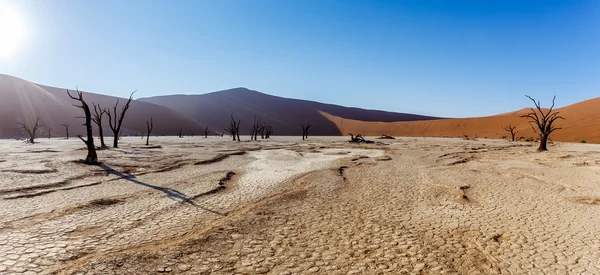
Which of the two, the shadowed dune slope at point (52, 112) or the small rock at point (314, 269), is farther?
the shadowed dune slope at point (52, 112)

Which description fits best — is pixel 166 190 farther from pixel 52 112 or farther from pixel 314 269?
pixel 52 112

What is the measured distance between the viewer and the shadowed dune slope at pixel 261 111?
315 ft

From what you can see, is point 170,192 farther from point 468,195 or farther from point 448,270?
point 468,195

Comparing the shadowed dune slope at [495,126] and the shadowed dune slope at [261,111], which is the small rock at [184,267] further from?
the shadowed dune slope at [261,111]

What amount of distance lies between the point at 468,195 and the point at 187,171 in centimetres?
902

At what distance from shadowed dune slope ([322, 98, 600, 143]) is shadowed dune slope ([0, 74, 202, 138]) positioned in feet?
Result: 156

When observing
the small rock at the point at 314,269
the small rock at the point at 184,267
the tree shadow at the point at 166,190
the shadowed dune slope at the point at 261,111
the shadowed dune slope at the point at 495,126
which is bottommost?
the small rock at the point at 314,269

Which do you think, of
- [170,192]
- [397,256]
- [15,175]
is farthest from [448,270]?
[15,175]

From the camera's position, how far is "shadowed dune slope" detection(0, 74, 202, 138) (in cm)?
5622

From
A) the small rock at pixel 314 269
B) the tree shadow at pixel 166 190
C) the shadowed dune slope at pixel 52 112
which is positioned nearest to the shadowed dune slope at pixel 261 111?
the shadowed dune slope at pixel 52 112

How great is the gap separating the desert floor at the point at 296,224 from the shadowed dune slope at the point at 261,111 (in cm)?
7810

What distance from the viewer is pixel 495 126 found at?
6000cm

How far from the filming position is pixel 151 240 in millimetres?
4547

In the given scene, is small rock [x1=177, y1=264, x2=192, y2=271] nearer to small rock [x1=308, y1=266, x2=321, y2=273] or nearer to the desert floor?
the desert floor
